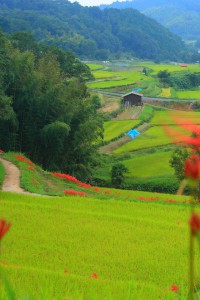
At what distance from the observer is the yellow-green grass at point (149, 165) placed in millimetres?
Answer: 22859

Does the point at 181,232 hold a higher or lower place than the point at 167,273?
lower

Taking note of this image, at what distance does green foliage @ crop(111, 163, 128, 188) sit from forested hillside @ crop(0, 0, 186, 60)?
59.9 metres

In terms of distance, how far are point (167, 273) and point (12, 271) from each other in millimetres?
1984

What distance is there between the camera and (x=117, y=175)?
818 inches

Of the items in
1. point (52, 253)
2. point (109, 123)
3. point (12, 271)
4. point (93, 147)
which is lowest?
point (109, 123)

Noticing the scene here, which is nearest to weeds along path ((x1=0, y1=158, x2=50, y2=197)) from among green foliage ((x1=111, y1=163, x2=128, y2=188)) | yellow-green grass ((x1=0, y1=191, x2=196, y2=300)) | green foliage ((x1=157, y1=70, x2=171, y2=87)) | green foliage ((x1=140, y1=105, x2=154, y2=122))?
yellow-green grass ((x1=0, y1=191, x2=196, y2=300))

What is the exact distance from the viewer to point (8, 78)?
16.5 m

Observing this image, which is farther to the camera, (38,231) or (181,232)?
(181,232)

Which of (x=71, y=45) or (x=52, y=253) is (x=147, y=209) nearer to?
(x=52, y=253)

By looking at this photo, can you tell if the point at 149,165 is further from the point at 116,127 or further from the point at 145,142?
the point at 116,127

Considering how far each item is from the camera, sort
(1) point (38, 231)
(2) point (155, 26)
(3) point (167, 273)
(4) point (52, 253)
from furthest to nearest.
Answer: (2) point (155, 26)
(1) point (38, 231)
(4) point (52, 253)
(3) point (167, 273)

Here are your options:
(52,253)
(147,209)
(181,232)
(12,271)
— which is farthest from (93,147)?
(12,271)

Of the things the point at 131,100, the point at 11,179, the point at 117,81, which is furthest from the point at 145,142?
the point at 117,81

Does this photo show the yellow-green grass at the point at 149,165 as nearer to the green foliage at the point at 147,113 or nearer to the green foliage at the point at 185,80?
the green foliage at the point at 147,113
